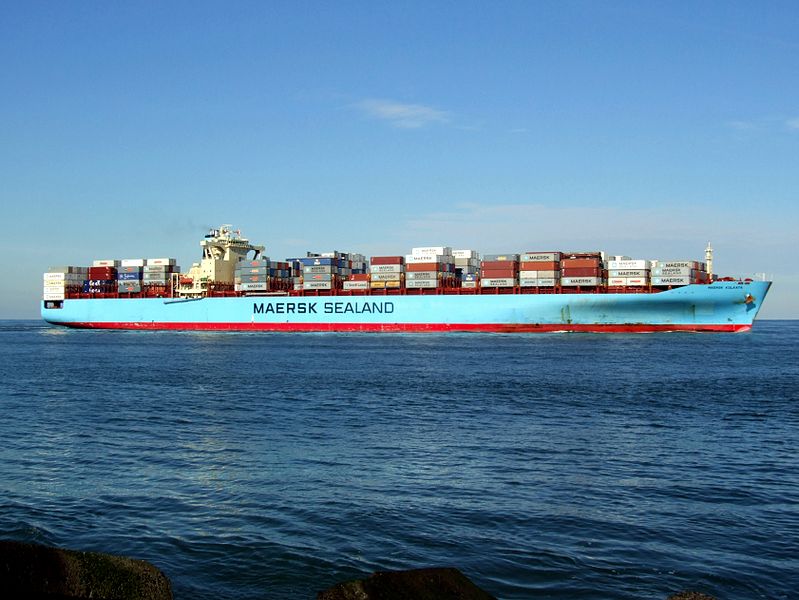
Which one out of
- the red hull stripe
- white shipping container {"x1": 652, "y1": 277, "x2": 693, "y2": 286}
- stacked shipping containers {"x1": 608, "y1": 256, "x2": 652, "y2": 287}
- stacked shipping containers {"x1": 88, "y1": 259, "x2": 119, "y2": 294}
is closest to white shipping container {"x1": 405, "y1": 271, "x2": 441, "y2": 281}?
the red hull stripe

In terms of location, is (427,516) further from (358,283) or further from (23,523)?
(358,283)

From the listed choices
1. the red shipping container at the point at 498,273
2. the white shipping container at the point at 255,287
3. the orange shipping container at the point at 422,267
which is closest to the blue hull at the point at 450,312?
the white shipping container at the point at 255,287

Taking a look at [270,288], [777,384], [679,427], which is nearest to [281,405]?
[679,427]

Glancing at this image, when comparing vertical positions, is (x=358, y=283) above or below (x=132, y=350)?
above

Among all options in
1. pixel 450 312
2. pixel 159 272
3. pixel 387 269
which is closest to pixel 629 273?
pixel 450 312

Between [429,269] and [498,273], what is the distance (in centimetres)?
816

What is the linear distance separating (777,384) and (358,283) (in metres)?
56.5

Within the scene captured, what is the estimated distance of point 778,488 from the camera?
1582cm

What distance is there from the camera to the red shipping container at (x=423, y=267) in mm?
82519

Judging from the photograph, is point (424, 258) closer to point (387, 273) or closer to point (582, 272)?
point (387, 273)

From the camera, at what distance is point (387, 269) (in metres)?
85.6

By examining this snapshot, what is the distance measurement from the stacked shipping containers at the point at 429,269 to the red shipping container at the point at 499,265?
541cm

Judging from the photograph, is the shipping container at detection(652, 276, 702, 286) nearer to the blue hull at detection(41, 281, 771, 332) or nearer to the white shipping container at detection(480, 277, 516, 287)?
the blue hull at detection(41, 281, 771, 332)

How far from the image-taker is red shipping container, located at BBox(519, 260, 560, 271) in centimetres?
7714
